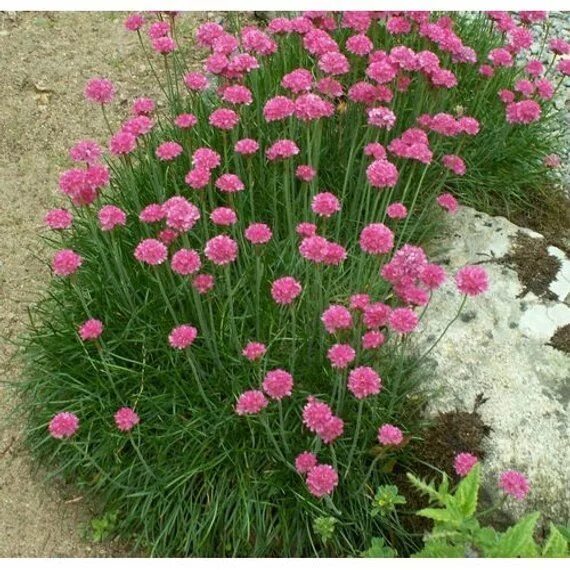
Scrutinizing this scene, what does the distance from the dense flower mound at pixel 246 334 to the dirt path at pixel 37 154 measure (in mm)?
189

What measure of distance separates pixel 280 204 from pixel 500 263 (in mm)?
1097

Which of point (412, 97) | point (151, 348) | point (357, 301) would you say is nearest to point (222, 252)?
point (357, 301)

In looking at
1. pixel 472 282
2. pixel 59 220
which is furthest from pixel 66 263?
pixel 472 282

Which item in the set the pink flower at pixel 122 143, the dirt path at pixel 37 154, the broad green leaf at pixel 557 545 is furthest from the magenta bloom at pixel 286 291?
the dirt path at pixel 37 154

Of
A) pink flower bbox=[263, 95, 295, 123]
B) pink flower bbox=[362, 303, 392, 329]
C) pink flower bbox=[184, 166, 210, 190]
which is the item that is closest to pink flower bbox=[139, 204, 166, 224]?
pink flower bbox=[184, 166, 210, 190]

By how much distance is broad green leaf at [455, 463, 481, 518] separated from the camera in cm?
232

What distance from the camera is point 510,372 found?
338cm

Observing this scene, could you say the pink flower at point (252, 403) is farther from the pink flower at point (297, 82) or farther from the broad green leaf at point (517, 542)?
the pink flower at point (297, 82)

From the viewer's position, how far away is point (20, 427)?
3.64 meters

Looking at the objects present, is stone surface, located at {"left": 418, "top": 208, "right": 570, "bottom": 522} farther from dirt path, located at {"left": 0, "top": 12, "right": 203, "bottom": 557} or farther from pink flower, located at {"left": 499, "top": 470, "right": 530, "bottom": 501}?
dirt path, located at {"left": 0, "top": 12, "right": 203, "bottom": 557}

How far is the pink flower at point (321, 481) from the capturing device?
8.83 feet

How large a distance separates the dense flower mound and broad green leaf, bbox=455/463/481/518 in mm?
430

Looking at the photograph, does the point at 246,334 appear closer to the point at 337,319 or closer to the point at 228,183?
the point at 228,183

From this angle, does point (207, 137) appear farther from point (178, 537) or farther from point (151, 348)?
point (178, 537)
